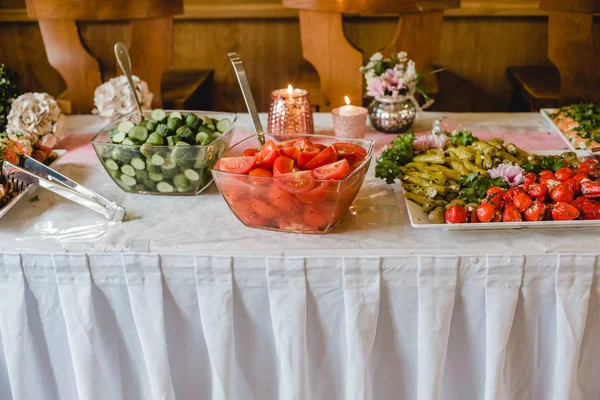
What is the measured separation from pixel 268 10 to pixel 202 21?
321mm

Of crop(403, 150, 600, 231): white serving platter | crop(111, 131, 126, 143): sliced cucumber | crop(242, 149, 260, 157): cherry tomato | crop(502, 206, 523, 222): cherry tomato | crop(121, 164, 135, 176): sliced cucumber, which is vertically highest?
crop(111, 131, 126, 143): sliced cucumber

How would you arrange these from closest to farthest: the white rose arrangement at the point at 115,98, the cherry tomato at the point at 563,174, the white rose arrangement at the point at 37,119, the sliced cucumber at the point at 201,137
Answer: the cherry tomato at the point at 563,174 → the sliced cucumber at the point at 201,137 → the white rose arrangement at the point at 37,119 → the white rose arrangement at the point at 115,98

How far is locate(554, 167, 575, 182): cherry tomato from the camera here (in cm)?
90

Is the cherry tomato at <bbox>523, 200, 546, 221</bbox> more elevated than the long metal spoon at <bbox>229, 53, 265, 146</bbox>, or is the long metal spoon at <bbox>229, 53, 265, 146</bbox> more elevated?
the long metal spoon at <bbox>229, 53, 265, 146</bbox>

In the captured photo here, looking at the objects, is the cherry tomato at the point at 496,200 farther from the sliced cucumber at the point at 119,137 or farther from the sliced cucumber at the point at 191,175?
the sliced cucumber at the point at 119,137

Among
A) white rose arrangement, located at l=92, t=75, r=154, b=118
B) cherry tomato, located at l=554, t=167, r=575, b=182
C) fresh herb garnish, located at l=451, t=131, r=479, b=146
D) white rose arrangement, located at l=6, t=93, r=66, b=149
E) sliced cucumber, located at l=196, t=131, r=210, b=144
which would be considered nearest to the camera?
cherry tomato, located at l=554, t=167, r=575, b=182

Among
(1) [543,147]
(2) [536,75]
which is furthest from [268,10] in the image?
(1) [543,147]

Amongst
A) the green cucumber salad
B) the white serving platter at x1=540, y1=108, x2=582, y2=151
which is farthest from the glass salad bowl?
the white serving platter at x1=540, y1=108, x2=582, y2=151

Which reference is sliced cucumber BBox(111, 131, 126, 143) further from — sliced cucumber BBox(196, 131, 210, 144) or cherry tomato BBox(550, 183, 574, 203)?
cherry tomato BBox(550, 183, 574, 203)

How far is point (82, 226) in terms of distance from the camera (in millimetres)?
919

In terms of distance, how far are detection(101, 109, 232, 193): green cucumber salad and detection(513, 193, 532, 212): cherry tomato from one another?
18.5 inches

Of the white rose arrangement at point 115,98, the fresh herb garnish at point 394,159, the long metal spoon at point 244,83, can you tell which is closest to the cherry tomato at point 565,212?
the fresh herb garnish at point 394,159

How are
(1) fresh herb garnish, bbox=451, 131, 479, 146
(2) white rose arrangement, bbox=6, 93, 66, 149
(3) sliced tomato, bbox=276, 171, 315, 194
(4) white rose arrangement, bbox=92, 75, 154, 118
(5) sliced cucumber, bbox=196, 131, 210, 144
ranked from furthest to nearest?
(4) white rose arrangement, bbox=92, 75, 154, 118
(2) white rose arrangement, bbox=6, 93, 66, 149
(1) fresh herb garnish, bbox=451, 131, 479, 146
(5) sliced cucumber, bbox=196, 131, 210, 144
(3) sliced tomato, bbox=276, 171, 315, 194

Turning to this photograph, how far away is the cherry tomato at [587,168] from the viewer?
36.5 inches
